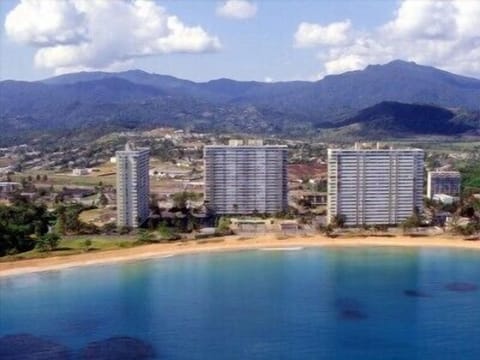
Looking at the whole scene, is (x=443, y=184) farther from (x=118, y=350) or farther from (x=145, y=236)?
(x=118, y=350)

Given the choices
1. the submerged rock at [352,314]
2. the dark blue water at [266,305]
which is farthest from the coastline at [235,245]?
the submerged rock at [352,314]

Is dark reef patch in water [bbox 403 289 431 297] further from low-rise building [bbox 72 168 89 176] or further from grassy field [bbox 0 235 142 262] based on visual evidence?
low-rise building [bbox 72 168 89 176]

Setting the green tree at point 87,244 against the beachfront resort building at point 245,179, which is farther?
the beachfront resort building at point 245,179

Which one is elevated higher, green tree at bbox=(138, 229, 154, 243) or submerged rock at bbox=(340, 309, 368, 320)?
green tree at bbox=(138, 229, 154, 243)

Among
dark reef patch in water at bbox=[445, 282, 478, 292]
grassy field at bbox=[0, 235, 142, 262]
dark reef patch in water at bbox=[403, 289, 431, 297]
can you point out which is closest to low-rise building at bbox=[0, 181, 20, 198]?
grassy field at bbox=[0, 235, 142, 262]

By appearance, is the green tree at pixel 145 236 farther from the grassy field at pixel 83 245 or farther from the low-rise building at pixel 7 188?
the low-rise building at pixel 7 188

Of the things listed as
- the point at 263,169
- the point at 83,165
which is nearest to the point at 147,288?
the point at 263,169

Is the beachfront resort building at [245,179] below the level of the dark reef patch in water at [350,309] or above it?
above
